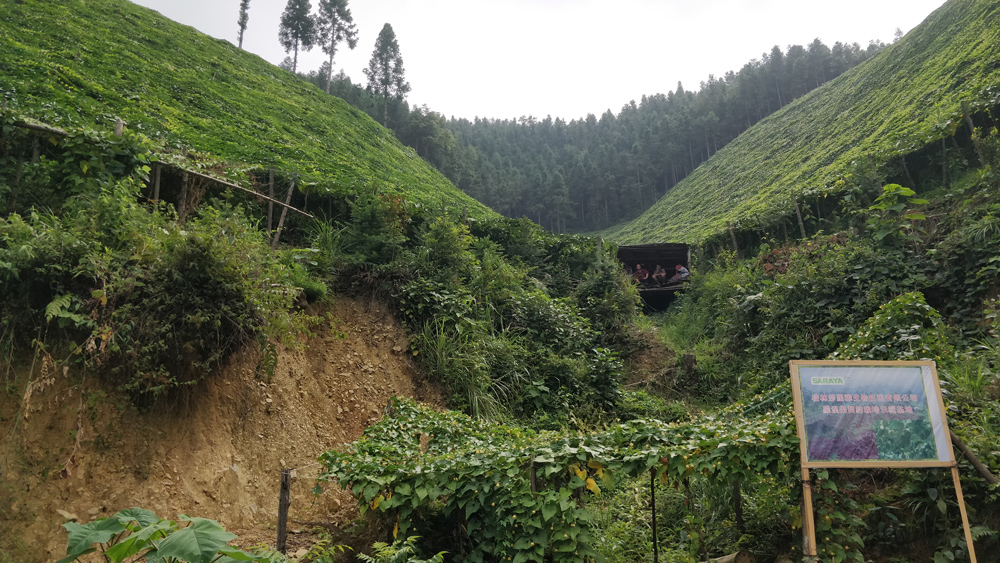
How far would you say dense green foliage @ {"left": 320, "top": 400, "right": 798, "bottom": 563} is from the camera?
359 cm

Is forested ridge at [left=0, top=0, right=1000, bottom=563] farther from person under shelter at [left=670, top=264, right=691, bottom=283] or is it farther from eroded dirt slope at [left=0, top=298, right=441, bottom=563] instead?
person under shelter at [left=670, top=264, right=691, bottom=283]

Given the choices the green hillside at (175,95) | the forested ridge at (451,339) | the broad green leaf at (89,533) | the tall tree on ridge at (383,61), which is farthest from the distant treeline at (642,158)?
the broad green leaf at (89,533)

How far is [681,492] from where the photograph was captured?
17.1ft

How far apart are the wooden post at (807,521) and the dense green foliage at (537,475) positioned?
0.25 meters

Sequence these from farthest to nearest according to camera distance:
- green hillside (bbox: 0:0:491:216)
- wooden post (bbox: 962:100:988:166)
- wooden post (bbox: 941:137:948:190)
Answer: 1. green hillside (bbox: 0:0:491:216)
2. wooden post (bbox: 941:137:948:190)
3. wooden post (bbox: 962:100:988:166)

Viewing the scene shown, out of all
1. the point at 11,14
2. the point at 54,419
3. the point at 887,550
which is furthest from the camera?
the point at 11,14

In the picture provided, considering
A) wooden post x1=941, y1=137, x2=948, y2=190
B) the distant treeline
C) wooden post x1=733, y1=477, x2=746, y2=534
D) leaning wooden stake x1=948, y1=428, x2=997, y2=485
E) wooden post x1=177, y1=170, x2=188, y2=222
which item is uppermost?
the distant treeline

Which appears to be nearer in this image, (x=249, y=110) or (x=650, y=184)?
(x=249, y=110)

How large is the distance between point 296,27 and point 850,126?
3951 centimetres

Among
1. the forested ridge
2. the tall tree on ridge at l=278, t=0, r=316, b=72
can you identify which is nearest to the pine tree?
the tall tree on ridge at l=278, t=0, r=316, b=72

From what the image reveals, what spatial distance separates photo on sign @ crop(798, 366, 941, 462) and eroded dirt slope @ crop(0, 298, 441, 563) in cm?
425

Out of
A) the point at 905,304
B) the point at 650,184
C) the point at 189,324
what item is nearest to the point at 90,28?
the point at 189,324

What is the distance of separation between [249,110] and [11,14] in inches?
219

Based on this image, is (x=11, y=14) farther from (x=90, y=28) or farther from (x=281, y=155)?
(x=281, y=155)
